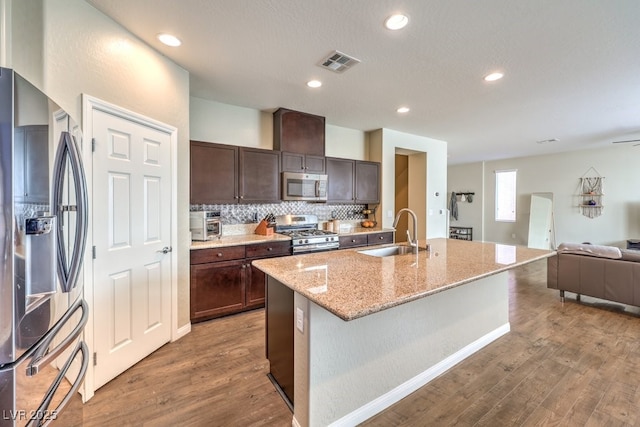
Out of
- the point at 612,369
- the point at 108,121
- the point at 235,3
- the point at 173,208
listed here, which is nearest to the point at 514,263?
the point at 612,369

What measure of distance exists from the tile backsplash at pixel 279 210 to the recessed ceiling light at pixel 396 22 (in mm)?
2746

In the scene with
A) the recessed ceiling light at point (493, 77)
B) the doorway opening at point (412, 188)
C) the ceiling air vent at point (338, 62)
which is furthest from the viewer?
the doorway opening at point (412, 188)

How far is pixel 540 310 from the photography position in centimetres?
343

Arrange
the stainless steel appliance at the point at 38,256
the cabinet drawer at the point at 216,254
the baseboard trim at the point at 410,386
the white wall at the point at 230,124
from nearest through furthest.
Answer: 1. the stainless steel appliance at the point at 38,256
2. the baseboard trim at the point at 410,386
3. the cabinet drawer at the point at 216,254
4. the white wall at the point at 230,124

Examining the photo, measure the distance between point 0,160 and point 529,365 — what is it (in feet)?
11.1

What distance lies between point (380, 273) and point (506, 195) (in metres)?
8.25

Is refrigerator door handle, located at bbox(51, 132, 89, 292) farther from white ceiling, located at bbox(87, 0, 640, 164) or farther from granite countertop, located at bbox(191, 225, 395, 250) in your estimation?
granite countertop, located at bbox(191, 225, 395, 250)

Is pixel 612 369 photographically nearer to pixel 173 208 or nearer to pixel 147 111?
pixel 173 208

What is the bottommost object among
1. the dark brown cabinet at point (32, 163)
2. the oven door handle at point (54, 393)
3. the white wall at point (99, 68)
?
the oven door handle at point (54, 393)

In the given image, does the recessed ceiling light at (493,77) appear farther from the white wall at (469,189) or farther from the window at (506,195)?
the white wall at (469,189)

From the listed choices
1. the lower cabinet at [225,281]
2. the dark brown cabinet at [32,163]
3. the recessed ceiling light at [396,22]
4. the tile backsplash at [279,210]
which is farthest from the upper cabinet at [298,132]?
the dark brown cabinet at [32,163]

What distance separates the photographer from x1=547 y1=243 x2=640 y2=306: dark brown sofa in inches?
127

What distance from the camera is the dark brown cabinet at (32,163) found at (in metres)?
0.87

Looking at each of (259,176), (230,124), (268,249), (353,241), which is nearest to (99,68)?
(230,124)
